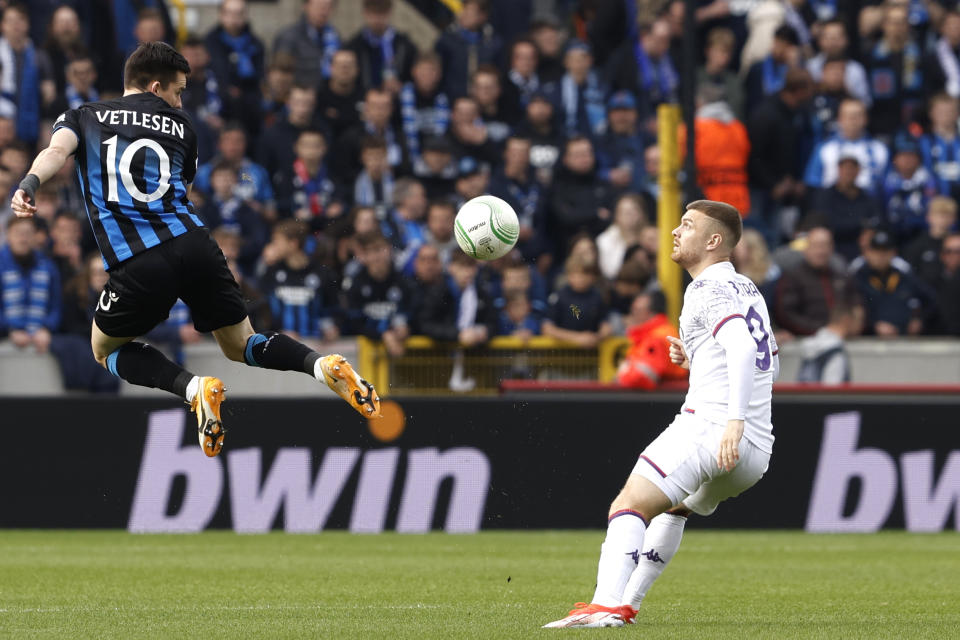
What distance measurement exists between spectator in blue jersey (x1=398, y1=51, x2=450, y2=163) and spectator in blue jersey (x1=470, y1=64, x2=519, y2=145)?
14.0 inches

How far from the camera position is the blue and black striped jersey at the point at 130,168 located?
797cm

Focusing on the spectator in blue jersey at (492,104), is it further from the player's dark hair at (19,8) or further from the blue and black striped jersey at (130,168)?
the blue and black striped jersey at (130,168)

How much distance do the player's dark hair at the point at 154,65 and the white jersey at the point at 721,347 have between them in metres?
2.80

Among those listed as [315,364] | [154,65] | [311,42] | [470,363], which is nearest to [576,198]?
[470,363]

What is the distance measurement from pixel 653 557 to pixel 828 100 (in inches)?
406

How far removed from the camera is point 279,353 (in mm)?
8547

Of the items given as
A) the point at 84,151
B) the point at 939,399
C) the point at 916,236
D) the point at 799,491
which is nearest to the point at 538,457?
the point at 799,491

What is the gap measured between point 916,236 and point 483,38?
16.1ft

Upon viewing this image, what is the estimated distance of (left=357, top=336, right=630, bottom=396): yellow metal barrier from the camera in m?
14.0

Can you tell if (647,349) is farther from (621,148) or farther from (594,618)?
(594,618)

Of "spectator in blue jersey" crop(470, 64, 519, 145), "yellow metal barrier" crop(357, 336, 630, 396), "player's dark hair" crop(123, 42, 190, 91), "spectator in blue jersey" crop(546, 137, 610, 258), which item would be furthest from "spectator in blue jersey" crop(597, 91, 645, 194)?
"player's dark hair" crop(123, 42, 190, 91)

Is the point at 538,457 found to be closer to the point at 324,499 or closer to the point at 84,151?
the point at 324,499

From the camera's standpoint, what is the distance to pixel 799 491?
13508mm

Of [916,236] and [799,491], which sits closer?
[799,491]
